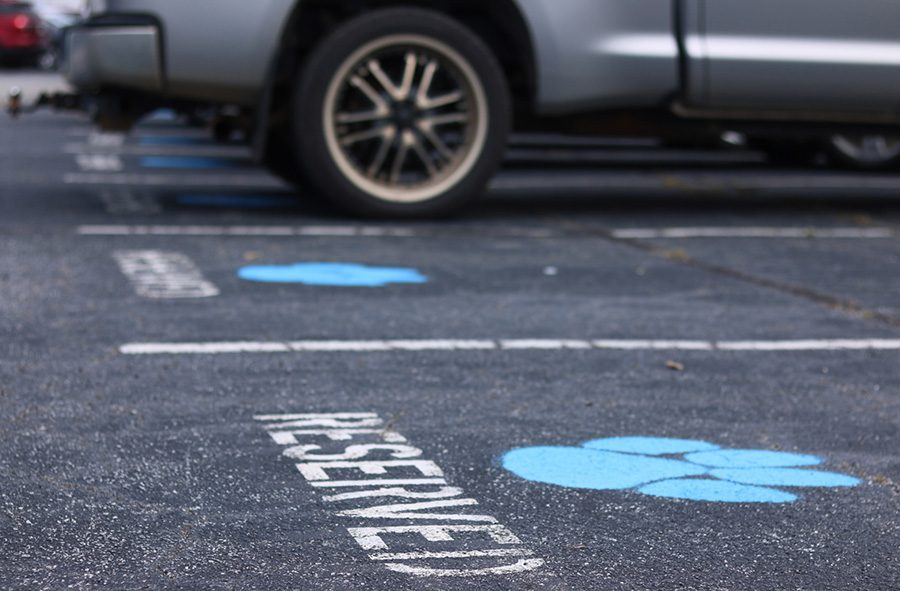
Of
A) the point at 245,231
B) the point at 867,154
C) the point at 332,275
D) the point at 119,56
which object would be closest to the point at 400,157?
the point at 245,231

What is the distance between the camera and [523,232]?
292 inches

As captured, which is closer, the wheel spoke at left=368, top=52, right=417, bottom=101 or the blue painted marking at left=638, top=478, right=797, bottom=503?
the blue painted marking at left=638, top=478, right=797, bottom=503

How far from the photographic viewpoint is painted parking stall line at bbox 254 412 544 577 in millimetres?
2783

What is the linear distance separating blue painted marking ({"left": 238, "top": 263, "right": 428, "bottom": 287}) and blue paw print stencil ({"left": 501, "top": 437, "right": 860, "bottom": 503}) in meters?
2.30

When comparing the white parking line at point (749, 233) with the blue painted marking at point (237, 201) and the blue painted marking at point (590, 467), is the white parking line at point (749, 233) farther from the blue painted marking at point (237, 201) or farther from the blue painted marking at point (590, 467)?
the blue painted marking at point (590, 467)

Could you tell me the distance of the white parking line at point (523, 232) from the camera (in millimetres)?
7078

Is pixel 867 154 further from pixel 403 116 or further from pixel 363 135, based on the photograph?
pixel 363 135

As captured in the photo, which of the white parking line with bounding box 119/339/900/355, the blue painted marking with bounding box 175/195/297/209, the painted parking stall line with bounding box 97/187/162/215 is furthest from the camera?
the blue painted marking with bounding box 175/195/297/209

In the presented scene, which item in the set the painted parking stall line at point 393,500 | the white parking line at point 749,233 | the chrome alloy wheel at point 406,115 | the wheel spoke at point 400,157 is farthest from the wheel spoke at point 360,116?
the painted parking stall line at point 393,500

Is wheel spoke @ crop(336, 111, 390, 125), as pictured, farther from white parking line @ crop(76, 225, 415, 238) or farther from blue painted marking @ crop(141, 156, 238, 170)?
blue painted marking @ crop(141, 156, 238, 170)

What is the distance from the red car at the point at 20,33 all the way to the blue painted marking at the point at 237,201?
25557mm

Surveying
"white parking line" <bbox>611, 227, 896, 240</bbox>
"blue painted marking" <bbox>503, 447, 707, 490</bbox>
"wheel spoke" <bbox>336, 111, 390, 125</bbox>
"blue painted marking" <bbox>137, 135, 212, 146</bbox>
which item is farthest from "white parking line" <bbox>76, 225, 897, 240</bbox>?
"blue painted marking" <bbox>137, 135, 212, 146</bbox>

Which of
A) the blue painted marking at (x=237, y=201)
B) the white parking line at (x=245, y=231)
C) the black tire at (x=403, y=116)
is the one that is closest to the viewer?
the white parking line at (x=245, y=231)

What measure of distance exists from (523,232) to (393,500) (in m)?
4.35
